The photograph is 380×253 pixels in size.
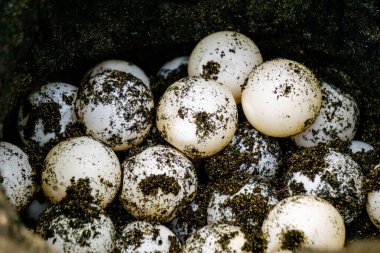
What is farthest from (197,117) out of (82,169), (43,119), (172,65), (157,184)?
(43,119)

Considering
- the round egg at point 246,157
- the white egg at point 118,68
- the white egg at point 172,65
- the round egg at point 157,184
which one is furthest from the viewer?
the white egg at point 172,65

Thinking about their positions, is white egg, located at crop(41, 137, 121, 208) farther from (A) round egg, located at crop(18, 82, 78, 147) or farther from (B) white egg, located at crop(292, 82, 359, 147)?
(B) white egg, located at crop(292, 82, 359, 147)

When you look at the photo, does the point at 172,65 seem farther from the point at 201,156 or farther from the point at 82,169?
the point at 82,169

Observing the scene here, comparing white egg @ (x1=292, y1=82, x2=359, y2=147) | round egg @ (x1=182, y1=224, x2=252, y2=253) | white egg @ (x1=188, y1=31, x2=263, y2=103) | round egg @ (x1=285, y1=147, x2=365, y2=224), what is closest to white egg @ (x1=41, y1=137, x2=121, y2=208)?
round egg @ (x1=182, y1=224, x2=252, y2=253)

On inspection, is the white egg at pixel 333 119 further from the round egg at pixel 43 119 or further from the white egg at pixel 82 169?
the round egg at pixel 43 119

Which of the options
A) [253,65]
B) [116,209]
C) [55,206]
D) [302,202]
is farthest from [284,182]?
[55,206]

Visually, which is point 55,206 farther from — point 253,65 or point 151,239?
point 253,65

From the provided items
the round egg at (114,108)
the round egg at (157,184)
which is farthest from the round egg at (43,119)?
the round egg at (157,184)
